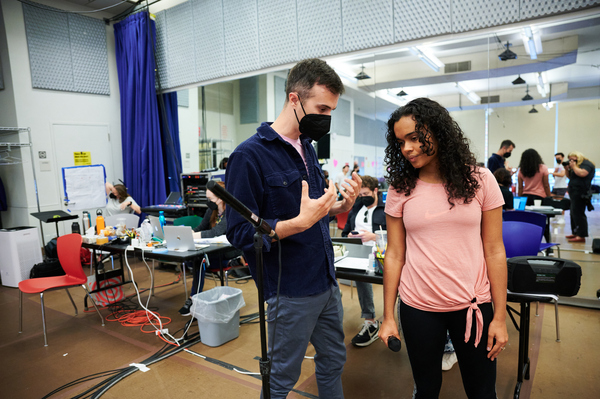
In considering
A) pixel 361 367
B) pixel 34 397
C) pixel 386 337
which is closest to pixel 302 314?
pixel 386 337

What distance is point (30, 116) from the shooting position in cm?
577

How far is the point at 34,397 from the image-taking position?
243cm

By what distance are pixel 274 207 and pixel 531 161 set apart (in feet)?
14.3

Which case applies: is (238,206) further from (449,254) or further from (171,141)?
(171,141)

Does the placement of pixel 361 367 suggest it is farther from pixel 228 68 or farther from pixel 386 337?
pixel 228 68

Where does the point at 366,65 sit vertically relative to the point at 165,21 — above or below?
below

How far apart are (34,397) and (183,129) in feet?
18.0

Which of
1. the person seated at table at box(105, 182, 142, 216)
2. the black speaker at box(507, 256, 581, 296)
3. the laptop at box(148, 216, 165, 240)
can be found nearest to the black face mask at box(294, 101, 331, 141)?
the black speaker at box(507, 256, 581, 296)

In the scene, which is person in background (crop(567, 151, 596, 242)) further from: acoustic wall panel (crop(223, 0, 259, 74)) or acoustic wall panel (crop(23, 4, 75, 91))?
acoustic wall panel (crop(23, 4, 75, 91))

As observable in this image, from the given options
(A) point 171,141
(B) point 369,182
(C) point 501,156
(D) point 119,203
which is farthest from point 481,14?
(D) point 119,203

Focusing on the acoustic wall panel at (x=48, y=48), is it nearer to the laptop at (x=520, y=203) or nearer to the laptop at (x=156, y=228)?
the laptop at (x=156, y=228)

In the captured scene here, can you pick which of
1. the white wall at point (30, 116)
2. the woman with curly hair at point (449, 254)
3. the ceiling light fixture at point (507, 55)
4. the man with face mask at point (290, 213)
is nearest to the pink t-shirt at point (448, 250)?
the woman with curly hair at point (449, 254)

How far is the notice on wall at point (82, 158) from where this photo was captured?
6.31 meters

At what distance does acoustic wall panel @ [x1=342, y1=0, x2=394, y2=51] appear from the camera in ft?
13.6
